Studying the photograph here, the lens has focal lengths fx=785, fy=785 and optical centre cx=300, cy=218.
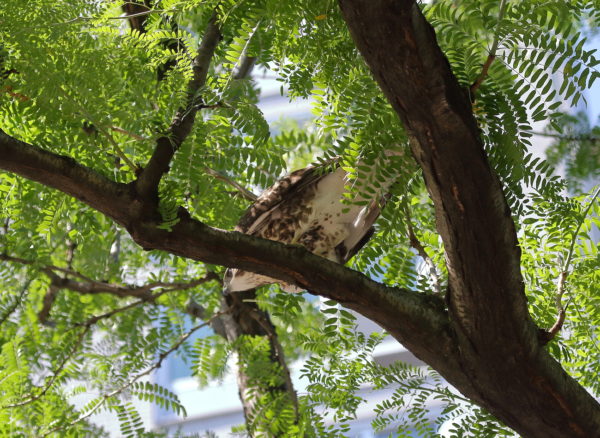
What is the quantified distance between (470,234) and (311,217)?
17.7 inches

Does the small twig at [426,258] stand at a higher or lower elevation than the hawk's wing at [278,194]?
lower

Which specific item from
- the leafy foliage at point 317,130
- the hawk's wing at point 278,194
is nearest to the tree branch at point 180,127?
the leafy foliage at point 317,130

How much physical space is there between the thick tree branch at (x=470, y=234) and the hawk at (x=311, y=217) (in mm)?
305

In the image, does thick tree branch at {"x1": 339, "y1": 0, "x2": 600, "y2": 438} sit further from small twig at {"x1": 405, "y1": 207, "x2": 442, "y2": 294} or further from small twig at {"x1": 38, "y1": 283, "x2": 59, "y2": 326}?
small twig at {"x1": 38, "y1": 283, "x2": 59, "y2": 326}

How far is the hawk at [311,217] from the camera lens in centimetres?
153

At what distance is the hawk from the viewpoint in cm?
153

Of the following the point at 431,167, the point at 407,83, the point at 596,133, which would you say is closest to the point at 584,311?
the point at 596,133

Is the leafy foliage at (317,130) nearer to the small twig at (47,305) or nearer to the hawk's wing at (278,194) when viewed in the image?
the hawk's wing at (278,194)

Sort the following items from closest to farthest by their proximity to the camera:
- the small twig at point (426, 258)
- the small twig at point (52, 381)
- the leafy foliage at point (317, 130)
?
the leafy foliage at point (317, 130), the small twig at point (426, 258), the small twig at point (52, 381)

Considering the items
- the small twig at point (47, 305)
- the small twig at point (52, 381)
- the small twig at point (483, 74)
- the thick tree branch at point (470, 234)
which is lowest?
the thick tree branch at point (470, 234)

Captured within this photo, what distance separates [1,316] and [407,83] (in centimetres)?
186

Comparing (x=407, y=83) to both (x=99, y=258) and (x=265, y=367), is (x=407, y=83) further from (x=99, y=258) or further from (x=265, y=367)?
(x=99, y=258)

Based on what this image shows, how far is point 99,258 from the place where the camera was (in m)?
2.63

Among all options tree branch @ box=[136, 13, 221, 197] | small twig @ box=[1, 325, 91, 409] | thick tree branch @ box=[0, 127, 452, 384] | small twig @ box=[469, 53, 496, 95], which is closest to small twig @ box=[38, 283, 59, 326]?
small twig @ box=[1, 325, 91, 409]
